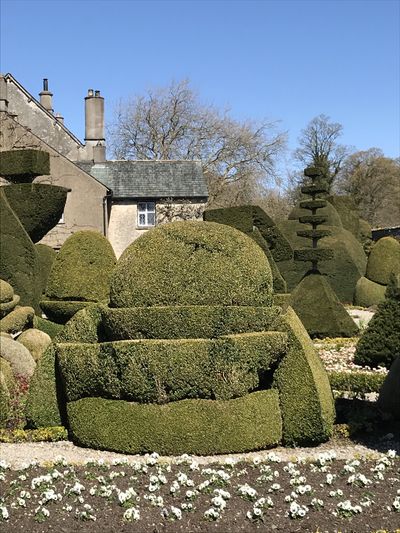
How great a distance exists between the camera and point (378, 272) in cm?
2622

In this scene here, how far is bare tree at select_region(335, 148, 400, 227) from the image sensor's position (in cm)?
5347

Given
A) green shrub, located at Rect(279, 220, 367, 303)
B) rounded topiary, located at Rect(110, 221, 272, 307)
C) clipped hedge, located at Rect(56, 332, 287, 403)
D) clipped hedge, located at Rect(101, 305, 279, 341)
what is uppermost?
rounded topiary, located at Rect(110, 221, 272, 307)

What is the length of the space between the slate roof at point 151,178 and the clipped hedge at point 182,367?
2630 centimetres

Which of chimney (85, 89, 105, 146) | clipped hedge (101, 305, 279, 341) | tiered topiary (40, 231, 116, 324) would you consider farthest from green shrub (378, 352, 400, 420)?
chimney (85, 89, 105, 146)

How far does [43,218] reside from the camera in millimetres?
16172

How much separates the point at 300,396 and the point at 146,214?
2682 cm

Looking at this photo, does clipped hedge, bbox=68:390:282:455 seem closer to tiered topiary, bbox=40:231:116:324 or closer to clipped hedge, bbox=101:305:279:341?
clipped hedge, bbox=101:305:279:341

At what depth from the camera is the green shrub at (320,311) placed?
17.5m

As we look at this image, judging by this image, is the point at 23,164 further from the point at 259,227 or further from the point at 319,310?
the point at 259,227

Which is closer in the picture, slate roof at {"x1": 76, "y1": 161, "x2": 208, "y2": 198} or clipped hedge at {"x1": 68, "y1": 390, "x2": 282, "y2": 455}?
clipped hedge at {"x1": 68, "y1": 390, "x2": 282, "y2": 455}

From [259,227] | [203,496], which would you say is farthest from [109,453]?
[259,227]

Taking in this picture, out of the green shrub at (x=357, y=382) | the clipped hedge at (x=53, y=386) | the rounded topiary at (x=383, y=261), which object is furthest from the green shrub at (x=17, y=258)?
the rounded topiary at (x=383, y=261)

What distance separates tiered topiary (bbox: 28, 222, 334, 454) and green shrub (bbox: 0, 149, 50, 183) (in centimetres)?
899

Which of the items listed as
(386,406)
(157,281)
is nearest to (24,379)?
(157,281)
